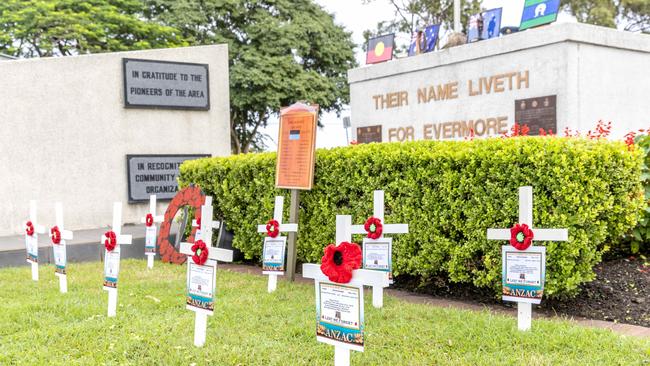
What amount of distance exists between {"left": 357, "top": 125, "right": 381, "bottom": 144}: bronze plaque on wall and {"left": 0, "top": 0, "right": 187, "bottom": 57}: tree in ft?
42.0

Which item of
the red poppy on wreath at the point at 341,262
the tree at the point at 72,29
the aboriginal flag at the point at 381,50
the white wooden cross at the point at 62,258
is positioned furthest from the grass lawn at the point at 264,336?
the tree at the point at 72,29

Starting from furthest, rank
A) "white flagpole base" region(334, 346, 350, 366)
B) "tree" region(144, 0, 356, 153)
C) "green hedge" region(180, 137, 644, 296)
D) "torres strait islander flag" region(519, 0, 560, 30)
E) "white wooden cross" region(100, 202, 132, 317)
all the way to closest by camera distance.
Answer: "tree" region(144, 0, 356, 153) → "torres strait islander flag" region(519, 0, 560, 30) → "white wooden cross" region(100, 202, 132, 317) → "green hedge" region(180, 137, 644, 296) → "white flagpole base" region(334, 346, 350, 366)

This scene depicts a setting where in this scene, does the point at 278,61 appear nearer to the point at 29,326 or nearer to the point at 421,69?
the point at 421,69

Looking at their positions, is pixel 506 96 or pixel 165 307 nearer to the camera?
pixel 165 307

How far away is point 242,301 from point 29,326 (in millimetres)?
1662

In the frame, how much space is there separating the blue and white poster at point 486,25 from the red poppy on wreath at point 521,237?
6.57m

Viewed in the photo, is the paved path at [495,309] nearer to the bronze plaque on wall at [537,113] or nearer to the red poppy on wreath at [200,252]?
the red poppy on wreath at [200,252]

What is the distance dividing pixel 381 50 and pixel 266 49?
1307 cm

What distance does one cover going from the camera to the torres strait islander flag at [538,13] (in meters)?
9.09

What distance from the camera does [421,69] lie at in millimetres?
10547

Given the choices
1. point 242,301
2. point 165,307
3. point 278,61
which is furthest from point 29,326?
point 278,61

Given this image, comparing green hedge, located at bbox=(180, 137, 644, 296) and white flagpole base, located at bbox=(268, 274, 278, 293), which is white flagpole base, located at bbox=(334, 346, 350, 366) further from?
white flagpole base, located at bbox=(268, 274, 278, 293)

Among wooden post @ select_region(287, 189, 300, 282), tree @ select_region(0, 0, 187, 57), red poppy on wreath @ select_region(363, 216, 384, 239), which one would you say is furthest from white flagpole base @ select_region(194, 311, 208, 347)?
tree @ select_region(0, 0, 187, 57)

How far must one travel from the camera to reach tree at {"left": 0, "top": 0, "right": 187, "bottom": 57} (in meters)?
20.7
